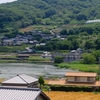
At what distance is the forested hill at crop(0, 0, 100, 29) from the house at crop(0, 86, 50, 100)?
92.2 meters

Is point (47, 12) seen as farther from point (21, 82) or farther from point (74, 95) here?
point (74, 95)

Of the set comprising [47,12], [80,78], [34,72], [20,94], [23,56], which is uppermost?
[47,12]

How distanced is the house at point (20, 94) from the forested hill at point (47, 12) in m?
92.2

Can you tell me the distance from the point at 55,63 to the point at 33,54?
1122 centimetres

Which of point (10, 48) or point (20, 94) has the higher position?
point (20, 94)

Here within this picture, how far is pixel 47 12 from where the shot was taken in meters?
132

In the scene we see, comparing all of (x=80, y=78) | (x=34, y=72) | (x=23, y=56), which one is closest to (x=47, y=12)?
(x=23, y=56)

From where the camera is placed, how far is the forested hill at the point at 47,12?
108 metres

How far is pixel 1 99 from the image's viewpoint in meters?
8.74

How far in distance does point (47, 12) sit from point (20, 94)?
124 meters

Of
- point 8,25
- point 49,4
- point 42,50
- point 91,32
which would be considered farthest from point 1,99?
point 49,4

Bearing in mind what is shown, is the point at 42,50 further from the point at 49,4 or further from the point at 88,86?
the point at 49,4

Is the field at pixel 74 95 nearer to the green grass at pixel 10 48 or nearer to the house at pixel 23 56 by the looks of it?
the house at pixel 23 56

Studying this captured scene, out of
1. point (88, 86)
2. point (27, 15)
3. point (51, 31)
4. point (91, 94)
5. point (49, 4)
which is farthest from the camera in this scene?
point (49, 4)
